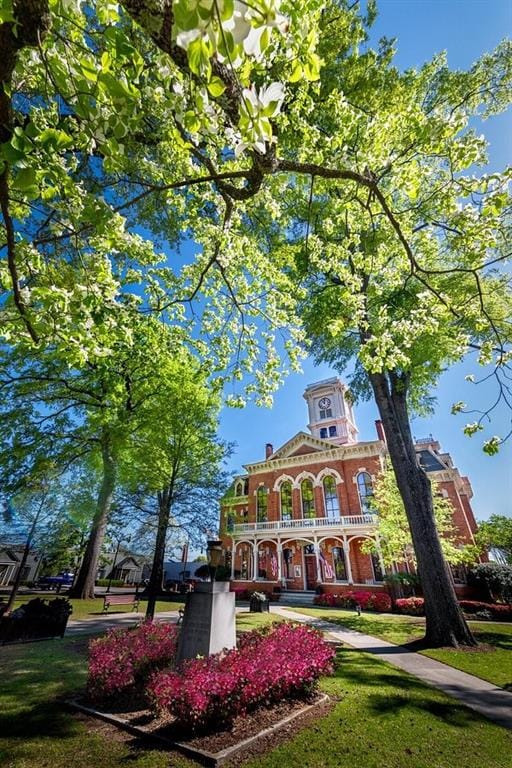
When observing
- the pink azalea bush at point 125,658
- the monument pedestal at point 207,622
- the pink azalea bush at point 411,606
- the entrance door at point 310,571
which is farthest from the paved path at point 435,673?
the entrance door at point 310,571

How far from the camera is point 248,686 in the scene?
4.76 meters

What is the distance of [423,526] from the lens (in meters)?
10.5

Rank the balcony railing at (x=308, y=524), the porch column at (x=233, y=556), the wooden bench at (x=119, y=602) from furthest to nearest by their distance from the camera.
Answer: the porch column at (x=233, y=556), the balcony railing at (x=308, y=524), the wooden bench at (x=119, y=602)

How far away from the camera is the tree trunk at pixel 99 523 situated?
15.9m

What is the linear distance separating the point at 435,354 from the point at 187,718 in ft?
39.8

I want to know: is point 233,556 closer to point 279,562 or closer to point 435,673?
point 279,562

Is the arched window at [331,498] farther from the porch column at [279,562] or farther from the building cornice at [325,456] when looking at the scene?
the porch column at [279,562]

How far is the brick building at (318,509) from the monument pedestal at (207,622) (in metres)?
16.8

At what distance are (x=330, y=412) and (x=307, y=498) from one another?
29.7ft

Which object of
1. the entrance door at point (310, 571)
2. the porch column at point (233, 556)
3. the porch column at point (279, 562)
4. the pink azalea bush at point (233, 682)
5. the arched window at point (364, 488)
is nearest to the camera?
the pink azalea bush at point (233, 682)

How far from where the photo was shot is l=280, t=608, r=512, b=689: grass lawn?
739 centimetres

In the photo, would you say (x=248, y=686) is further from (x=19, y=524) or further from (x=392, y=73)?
(x=19, y=524)

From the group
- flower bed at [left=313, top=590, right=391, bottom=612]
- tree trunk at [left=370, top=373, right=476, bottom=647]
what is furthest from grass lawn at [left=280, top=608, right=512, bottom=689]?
flower bed at [left=313, top=590, right=391, bottom=612]

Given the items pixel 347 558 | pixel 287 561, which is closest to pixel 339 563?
pixel 347 558
